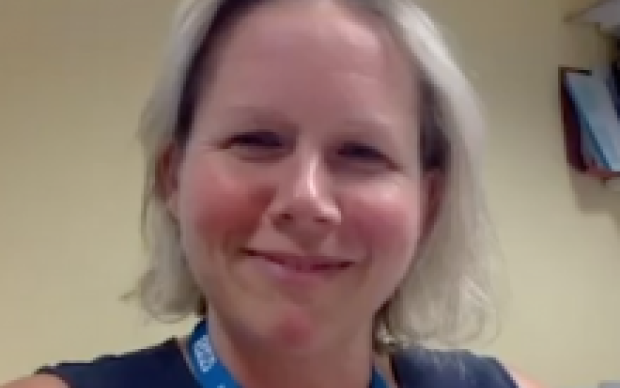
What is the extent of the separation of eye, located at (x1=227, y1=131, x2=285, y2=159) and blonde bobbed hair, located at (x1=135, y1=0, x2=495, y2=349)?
0.32ft

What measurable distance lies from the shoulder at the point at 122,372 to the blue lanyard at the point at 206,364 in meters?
0.01

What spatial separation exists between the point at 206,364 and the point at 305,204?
0.85 feet

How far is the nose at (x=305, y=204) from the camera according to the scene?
71 centimetres

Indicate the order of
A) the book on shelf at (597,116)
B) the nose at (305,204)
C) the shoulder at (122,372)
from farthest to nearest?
the book on shelf at (597,116) < the shoulder at (122,372) < the nose at (305,204)

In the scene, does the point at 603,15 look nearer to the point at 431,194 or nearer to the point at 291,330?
the point at 431,194

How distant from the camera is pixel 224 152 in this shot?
77cm

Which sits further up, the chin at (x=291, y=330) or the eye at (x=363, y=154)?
the eye at (x=363, y=154)

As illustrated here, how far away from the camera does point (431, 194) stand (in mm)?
920

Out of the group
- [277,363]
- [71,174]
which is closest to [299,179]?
[277,363]

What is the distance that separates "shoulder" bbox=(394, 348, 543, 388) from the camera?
1.02m

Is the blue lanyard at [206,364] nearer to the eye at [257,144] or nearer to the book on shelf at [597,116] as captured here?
the eye at [257,144]

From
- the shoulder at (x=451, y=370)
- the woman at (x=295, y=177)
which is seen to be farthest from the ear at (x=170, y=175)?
the shoulder at (x=451, y=370)

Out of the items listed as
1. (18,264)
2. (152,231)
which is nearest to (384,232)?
(152,231)

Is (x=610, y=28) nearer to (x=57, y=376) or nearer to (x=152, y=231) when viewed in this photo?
(x=152, y=231)
